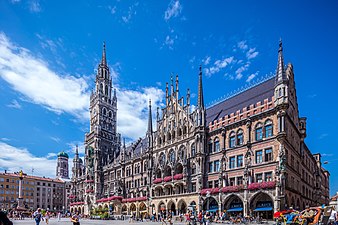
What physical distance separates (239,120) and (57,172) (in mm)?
138878

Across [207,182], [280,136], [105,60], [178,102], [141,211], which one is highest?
[105,60]

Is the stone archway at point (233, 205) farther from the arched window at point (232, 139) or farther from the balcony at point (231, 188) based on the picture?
the arched window at point (232, 139)

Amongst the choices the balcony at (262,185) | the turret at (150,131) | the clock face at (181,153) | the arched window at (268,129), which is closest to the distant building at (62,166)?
the turret at (150,131)

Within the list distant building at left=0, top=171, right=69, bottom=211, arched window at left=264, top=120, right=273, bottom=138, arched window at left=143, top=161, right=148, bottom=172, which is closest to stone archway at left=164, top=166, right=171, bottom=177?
arched window at left=143, top=161, right=148, bottom=172

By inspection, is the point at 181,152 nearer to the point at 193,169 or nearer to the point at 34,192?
the point at 193,169

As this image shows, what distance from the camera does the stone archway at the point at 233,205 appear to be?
4127cm

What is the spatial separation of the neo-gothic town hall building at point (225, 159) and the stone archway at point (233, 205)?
149 millimetres

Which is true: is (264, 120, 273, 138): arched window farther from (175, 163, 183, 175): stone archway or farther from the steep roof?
(175, 163, 183, 175): stone archway

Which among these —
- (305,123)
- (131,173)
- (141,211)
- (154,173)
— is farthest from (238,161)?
(131,173)

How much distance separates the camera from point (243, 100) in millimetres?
49156

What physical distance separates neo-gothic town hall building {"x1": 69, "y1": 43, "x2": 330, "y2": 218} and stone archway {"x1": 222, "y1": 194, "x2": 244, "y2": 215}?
5.9 inches

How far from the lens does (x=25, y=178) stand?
125m

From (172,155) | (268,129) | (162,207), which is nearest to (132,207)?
(162,207)

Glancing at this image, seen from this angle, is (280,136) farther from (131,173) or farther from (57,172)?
(57,172)
